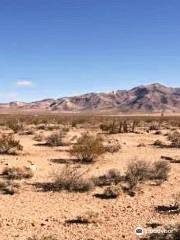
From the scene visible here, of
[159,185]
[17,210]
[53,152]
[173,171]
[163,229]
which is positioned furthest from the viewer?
[53,152]

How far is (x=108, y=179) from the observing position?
56.1ft

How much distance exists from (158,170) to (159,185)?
1.42 meters

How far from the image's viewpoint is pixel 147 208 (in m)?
13.4

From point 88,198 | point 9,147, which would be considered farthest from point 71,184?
point 9,147

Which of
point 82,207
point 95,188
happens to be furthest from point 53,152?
point 82,207

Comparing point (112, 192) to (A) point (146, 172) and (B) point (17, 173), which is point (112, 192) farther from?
(B) point (17, 173)

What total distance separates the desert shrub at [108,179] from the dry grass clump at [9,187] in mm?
2757

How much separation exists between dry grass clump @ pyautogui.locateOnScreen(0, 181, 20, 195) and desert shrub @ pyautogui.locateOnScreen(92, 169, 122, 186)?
2757mm

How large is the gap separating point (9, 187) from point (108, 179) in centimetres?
370

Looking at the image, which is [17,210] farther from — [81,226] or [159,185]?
[159,185]

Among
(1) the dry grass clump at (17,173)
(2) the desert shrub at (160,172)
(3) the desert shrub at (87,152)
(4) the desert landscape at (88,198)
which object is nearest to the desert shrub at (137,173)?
(4) the desert landscape at (88,198)

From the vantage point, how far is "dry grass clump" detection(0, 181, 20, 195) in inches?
596

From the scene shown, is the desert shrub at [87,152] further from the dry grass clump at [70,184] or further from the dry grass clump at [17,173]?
the dry grass clump at [70,184]

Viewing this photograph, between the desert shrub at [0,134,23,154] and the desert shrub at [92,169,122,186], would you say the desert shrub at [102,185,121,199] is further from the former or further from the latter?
the desert shrub at [0,134,23,154]
